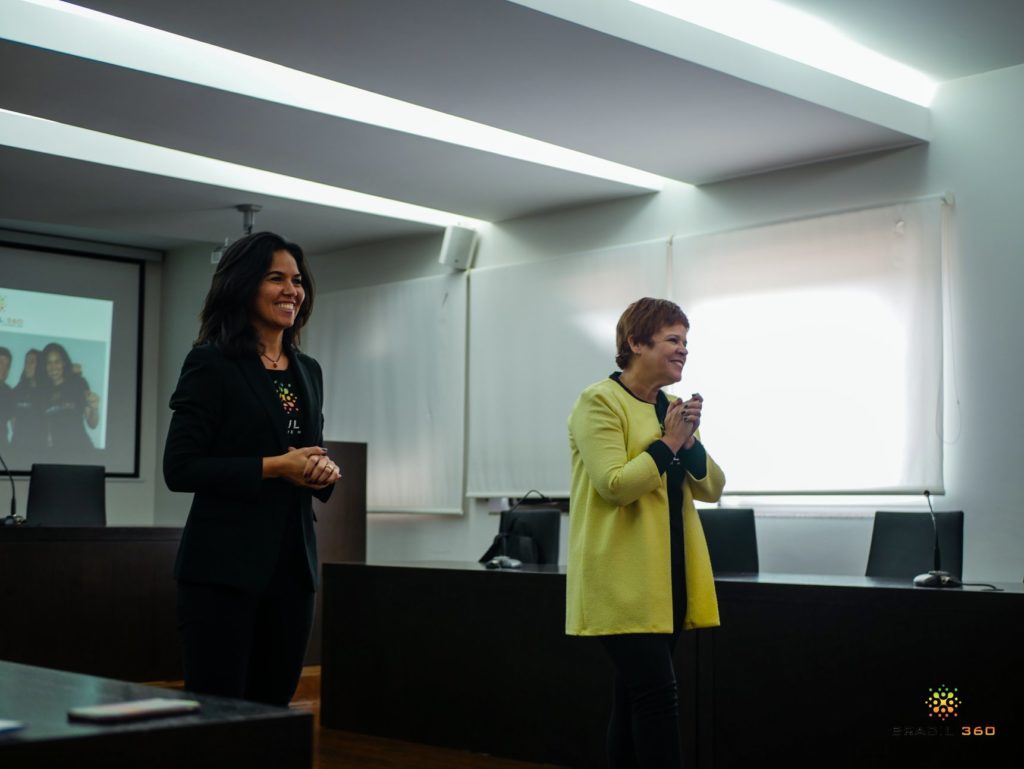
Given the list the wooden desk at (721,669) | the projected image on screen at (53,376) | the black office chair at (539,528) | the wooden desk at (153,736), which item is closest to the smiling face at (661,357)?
the wooden desk at (721,669)

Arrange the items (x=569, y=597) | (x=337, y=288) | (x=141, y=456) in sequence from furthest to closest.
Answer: (x=141, y=456), (x=337, y=288), (x=569, y=597)

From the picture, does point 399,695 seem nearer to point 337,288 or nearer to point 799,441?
point 799,441

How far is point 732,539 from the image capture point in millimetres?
5078

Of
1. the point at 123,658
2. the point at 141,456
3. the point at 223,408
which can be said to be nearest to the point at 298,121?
the point at 123,658

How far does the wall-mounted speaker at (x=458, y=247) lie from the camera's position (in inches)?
301

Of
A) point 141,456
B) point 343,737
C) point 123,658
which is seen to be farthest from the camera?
point 141,456

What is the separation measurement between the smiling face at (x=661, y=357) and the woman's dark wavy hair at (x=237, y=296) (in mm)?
1056

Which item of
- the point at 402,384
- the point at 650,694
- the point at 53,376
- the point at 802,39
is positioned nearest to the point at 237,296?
the point at 650,694

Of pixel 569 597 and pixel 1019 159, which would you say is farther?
pixel 1019 159

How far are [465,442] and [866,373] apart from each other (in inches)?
110

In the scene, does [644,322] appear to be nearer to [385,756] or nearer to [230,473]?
[230,473]

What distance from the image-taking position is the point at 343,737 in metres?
5.16

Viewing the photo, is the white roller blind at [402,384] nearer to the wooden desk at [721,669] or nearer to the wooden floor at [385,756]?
the wooden desk at [721,669]

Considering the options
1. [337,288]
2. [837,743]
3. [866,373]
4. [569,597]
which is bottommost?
[837,743]
